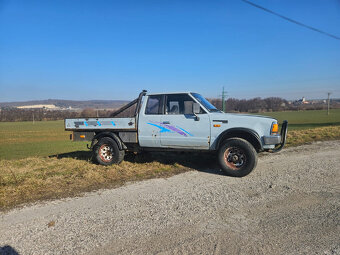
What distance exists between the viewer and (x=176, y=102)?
21.9 ft

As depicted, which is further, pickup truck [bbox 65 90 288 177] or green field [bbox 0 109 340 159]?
Result: green field [bbox 0 109 340 159]

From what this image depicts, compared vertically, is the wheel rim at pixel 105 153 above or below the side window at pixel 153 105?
below

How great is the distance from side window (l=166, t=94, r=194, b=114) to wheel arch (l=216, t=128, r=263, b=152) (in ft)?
4.18

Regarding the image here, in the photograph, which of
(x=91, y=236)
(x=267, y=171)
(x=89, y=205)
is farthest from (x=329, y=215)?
(x=89, y=205)

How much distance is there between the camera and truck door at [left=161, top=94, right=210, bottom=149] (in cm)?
621

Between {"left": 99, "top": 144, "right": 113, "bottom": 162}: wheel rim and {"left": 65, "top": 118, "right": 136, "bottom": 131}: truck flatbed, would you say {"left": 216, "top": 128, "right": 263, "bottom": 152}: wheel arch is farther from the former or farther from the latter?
{"left": 99, "top": 144, "right": 113, "bottom": 162}: wheel rim

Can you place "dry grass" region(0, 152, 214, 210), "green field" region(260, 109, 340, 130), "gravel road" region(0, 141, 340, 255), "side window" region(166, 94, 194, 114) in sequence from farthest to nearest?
"green field" region(260, 109, 340, 130) < "side window" region(166, 94, 194, 114) < "dry grass" region(0, 152, 214, 210) < "gravel road" region(0, 141, 340, 255)

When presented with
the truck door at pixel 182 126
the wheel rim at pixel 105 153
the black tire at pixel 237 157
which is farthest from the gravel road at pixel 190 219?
the wheel rim at pixel 105 153

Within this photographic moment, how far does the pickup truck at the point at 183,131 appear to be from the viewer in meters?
5.91

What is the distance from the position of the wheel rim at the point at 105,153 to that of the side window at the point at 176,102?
2062mm

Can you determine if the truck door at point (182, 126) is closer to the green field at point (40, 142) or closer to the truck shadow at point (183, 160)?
the truck shadow at point (183, 160)

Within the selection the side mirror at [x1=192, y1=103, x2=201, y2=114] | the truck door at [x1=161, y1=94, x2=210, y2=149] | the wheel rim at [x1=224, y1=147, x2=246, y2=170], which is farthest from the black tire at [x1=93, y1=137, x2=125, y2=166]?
the wheel rim at [x1=224, y1=147, x2=246, y2=170]

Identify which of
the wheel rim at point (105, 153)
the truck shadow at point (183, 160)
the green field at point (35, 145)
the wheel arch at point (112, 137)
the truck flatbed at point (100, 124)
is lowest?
the green field at point (35, 145)

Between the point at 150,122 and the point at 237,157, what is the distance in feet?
7.93
